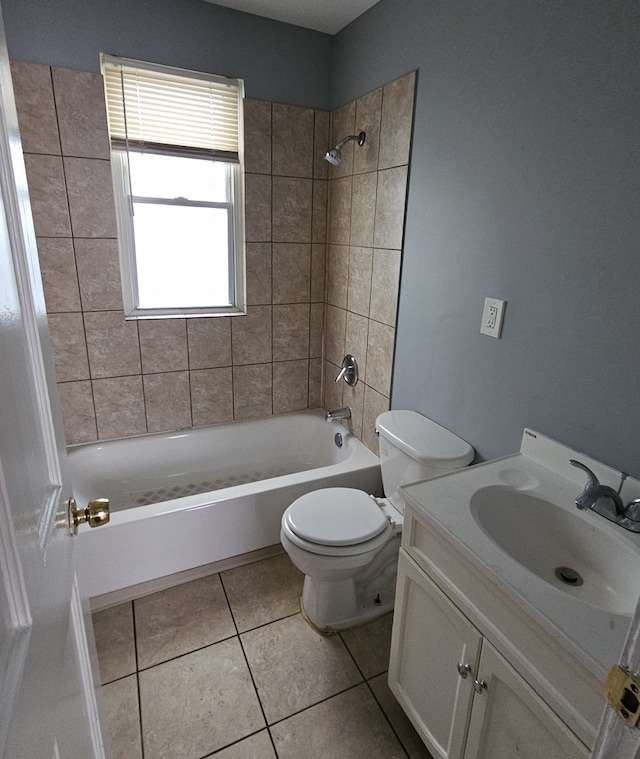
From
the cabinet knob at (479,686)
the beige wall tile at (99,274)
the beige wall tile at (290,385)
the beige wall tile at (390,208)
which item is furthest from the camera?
the beige wall tile at (290,385)

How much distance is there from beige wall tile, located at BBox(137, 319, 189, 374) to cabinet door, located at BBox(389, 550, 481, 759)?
166cm

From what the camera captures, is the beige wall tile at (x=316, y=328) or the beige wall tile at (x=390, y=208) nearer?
the beige wall tile at (x=390, y=208)

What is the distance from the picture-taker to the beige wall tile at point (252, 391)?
2.60 meters

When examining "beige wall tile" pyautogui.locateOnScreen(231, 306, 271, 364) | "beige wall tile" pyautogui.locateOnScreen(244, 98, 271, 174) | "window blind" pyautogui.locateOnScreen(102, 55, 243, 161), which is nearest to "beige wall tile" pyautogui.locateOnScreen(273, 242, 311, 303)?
"beige wall tile" pyautogui.locateOnScreen(231, 306, 271, 364)

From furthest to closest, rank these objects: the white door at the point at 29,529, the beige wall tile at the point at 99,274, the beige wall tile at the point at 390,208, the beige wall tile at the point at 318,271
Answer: the beige wall tile at the point at 318,271
the beige wall tile at the point at 99,274
the beige wall tile at the point at 390,208
the white door at the point at 29,529

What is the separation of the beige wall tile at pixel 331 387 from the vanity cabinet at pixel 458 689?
1.44 metres

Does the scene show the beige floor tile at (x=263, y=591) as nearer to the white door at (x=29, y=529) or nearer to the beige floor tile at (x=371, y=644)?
the beige floor tile at (x=371, y=644)

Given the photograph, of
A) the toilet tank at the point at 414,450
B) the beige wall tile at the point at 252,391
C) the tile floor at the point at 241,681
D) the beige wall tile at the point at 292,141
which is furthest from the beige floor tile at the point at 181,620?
the beige wall tile at the point at 292,141

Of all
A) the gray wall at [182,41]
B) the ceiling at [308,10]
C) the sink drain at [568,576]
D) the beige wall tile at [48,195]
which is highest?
the ceiling at [308,10]

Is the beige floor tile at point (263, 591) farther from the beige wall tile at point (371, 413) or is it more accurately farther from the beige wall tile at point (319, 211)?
the beige wall tile at point (319, 211)

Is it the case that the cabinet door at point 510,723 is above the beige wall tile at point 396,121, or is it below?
below

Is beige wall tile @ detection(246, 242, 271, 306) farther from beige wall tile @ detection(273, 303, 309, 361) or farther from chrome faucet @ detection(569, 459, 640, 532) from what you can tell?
chrome faucet @ detection(569, 459, 640, 532)

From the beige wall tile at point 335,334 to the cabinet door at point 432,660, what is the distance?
1462mm

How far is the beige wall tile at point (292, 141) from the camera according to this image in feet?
7.50
